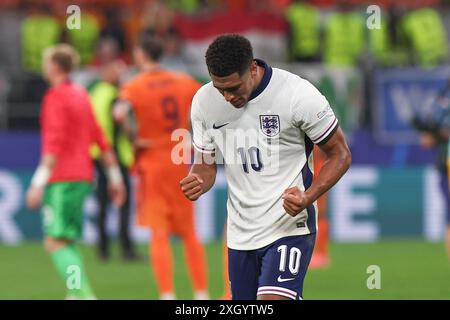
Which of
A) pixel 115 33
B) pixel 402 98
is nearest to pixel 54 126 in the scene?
pixel 402 98

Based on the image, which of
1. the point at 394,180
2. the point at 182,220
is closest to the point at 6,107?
the point at 394,180

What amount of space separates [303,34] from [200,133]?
1286 cm

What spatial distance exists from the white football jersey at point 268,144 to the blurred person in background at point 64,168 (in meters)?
3.50

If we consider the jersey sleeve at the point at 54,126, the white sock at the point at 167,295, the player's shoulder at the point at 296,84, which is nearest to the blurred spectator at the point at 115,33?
the jersey sleeve at the point at 54,126

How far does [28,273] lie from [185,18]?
7.27 metres

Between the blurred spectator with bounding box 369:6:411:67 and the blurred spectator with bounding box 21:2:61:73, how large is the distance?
17.0 ft

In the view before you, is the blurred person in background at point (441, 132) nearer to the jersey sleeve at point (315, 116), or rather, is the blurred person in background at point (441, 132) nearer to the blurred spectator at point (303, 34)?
the jersey sleeve at point (315, 116)

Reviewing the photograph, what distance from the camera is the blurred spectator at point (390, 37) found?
813 inches

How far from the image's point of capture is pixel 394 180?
694 inches

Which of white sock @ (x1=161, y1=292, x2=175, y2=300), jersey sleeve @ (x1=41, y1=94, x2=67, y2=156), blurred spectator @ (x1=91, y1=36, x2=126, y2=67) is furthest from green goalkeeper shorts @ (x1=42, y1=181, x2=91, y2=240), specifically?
blurred spectator @ (x1=91, y1=36, x2=126, y2=67)

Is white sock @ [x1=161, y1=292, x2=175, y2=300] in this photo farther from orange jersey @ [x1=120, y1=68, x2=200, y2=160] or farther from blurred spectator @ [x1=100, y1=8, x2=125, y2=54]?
blurred spectator @ [x1=100, y1=8, x2=125, y2=54]

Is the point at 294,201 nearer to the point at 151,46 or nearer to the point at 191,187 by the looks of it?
the point at 191,187

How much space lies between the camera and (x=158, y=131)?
39.1ft

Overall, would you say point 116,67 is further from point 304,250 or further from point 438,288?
point 304,250
